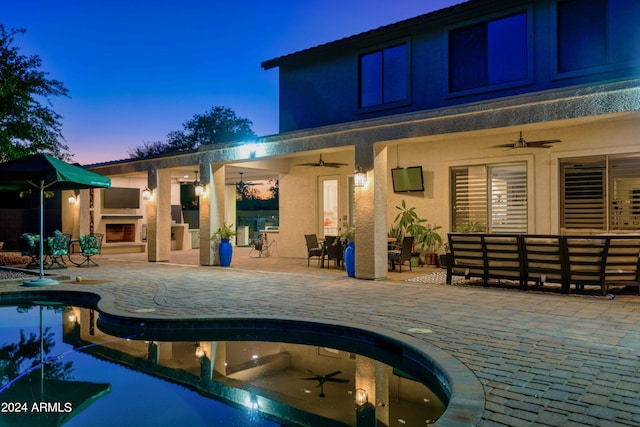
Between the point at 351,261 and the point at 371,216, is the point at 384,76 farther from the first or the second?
the point at 351,261

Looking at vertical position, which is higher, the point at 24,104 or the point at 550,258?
the point at 24,104

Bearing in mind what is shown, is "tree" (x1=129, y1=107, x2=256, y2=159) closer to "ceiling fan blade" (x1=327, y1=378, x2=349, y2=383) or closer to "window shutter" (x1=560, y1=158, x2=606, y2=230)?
"window shutter" (x1=560, y1=158, x2=606, y2=230)

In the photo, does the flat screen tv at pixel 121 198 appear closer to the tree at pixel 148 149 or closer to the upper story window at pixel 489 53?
the upper story window at pixel 489 53

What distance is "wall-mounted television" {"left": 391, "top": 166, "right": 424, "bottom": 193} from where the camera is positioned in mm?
13352

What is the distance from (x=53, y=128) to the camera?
51.3 ft

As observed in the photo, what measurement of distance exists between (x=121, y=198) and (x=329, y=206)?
969 cm

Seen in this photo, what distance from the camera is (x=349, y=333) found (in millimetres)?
5926

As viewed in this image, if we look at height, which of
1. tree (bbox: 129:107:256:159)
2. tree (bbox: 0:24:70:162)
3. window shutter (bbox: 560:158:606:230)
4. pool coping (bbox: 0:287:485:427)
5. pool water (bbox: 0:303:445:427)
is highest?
tree (bbox: 129:107:256:159)

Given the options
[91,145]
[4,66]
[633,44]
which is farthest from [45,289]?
[91,145]

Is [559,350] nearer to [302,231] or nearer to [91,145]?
[302,231]

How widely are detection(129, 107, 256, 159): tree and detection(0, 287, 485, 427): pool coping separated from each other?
38.7 m

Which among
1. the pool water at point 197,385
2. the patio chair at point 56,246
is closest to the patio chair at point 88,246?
the patio chair at point 56,246

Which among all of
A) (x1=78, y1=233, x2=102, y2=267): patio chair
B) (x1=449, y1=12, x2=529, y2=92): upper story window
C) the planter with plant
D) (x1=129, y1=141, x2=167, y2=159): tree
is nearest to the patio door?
the planter with plant

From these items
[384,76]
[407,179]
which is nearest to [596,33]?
[384,76]
